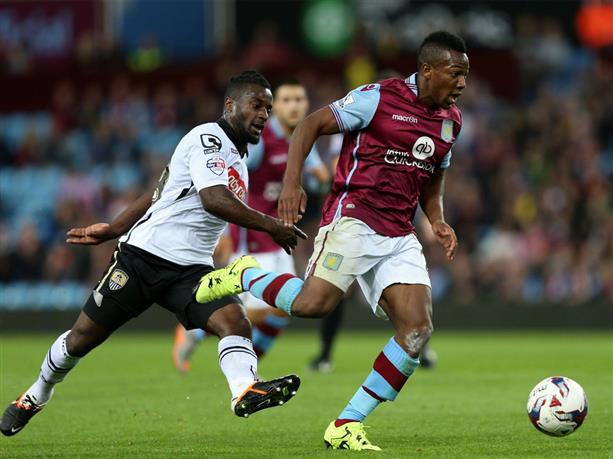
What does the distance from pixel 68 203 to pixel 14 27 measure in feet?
16.7

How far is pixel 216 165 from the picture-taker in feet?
23.2

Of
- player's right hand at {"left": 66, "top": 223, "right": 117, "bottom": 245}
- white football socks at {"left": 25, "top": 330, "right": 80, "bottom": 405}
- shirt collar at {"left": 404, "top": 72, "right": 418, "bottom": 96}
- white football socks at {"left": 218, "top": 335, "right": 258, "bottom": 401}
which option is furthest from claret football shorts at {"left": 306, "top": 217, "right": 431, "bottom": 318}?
white football socks at {"left": 25, "top": 330, "right": 80, "bottom": 405}

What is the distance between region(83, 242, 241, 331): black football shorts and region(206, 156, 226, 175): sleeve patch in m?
0.66

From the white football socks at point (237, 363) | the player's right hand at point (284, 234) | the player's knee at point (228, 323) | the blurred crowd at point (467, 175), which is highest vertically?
the player's right hand at point (284, 234)

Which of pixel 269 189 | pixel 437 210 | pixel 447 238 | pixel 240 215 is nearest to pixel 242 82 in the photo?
pixel 240 215

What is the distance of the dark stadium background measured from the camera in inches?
774

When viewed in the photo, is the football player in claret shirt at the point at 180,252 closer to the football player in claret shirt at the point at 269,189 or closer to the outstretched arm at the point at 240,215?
the outstretched arm at the point at 240,215

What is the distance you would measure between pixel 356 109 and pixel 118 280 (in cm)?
176

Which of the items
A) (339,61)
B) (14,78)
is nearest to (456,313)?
(339,61)

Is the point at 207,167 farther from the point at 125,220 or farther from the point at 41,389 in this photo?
the point at 41,389

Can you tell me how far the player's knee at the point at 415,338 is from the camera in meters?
6.97

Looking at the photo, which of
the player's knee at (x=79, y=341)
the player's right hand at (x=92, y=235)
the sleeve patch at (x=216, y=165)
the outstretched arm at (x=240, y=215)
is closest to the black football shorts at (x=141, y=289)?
the player's knee at (x=79, y=341)

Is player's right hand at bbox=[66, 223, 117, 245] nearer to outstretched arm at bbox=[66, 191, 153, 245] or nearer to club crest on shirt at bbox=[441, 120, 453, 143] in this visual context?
outstretched arm at bbox=[66, 191, 153, 245]

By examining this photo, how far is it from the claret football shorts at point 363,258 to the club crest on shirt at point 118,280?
111cm
